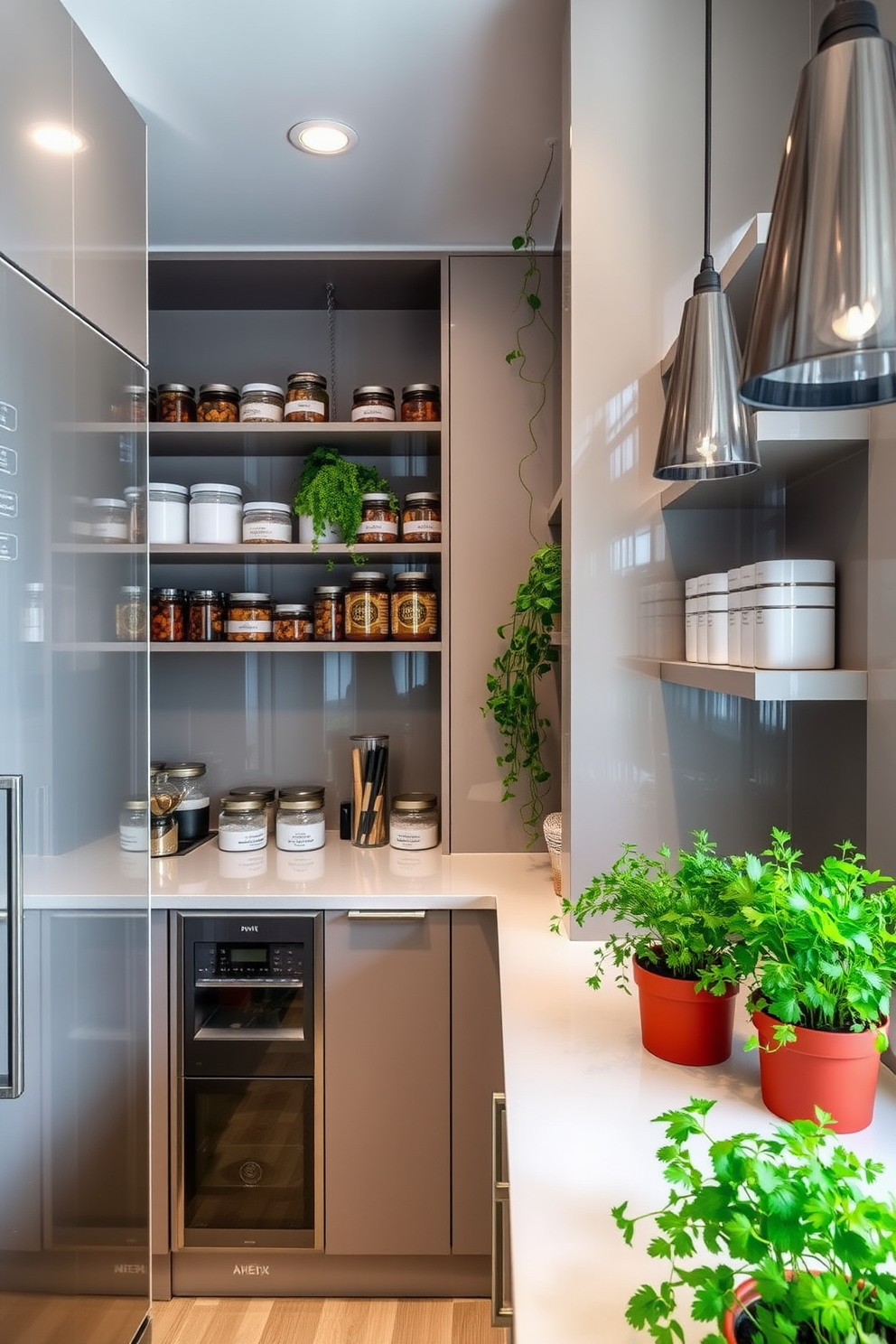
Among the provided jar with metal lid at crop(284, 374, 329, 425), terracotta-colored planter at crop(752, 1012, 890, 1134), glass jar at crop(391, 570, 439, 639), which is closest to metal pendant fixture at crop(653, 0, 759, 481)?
terracotta-colored planter at crop(752, 1012, 890, 1134)

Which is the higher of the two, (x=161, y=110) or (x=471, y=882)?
(x=161, y=110)

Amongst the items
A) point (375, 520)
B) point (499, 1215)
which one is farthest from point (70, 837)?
point (375, 520)

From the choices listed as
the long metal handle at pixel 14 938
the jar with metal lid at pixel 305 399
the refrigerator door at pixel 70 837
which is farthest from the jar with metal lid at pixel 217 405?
the long metal handle at pixel 14 938

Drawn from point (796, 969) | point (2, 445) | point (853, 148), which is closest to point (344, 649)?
point (2, 445)

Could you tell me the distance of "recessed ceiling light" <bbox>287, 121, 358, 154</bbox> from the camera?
1894 mm

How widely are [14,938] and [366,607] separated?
4.82 feet

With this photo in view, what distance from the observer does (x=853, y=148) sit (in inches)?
22.2

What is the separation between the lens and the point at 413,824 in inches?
93.4

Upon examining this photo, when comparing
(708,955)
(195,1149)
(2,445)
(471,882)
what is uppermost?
(2,445)

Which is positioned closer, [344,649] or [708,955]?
[708,955]

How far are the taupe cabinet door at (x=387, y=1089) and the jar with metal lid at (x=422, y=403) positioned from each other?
1.34 m

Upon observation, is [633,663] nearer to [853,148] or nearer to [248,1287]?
[853,148]

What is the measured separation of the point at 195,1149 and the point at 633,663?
1.48 meters

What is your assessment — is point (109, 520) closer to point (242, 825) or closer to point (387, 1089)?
point (242, 825)
